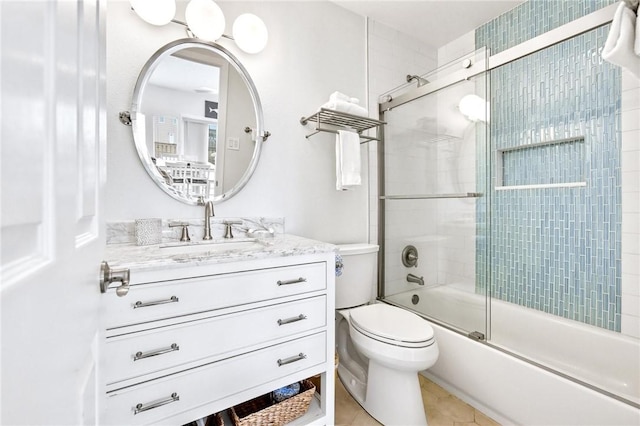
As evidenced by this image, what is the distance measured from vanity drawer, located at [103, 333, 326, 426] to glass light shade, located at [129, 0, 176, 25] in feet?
5.24

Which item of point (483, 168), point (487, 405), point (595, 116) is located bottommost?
point (487, 405)

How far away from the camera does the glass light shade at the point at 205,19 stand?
147cm

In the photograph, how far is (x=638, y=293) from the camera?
1.49 meters

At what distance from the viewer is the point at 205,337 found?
1056 millimetres

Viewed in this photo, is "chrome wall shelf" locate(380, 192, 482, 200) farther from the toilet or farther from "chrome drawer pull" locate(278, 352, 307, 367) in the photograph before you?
"chrome drawer pull" locate(278, 352, 307, 367)

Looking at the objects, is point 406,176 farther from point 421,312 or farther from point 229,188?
point 229,188

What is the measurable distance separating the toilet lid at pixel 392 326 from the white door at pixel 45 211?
1236 millimetres

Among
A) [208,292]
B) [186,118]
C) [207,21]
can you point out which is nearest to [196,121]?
[186,118]

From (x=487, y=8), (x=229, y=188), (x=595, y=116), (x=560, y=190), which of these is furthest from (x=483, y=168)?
(x=229, y=188)

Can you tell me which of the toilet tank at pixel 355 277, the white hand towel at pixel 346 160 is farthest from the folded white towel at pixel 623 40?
the toilet tank at pixel 355 277

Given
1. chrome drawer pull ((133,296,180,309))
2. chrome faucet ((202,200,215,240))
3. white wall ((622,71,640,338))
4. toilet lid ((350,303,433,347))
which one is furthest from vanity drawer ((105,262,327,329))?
white wall ((622,71,640,338))

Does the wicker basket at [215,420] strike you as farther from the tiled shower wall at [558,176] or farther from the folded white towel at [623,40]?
the folded white towel at [623,40]

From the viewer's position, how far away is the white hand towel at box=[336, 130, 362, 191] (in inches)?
74.9

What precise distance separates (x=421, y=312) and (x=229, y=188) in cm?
156
